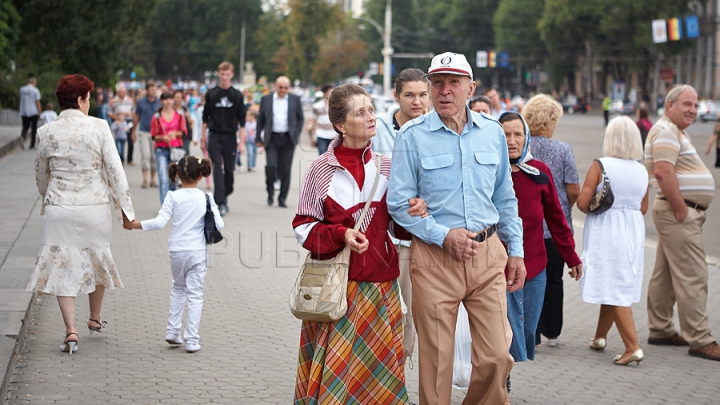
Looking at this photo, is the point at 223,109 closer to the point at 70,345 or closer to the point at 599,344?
the point at 70,345

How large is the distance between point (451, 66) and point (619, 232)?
8.92 feet

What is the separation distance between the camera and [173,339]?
263 inches

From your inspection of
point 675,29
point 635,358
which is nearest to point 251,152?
point 635,358

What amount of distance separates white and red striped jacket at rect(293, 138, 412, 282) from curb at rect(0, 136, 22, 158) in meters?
19.9

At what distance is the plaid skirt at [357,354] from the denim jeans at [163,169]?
33.0 ft

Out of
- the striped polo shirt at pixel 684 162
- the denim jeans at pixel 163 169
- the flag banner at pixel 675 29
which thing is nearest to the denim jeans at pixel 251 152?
the denim jeans at pixel 163 169

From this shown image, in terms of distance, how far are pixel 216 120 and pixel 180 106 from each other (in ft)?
12.9

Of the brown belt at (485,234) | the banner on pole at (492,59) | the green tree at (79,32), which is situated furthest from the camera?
the banner on pole at (492,59)

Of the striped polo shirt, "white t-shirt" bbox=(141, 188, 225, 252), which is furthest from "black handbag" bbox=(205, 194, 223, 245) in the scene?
the striped polo shirt

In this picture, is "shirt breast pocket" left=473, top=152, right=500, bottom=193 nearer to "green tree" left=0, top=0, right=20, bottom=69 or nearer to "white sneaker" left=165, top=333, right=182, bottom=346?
"white sneaker" left=165, top=333, right=182, bottom=346

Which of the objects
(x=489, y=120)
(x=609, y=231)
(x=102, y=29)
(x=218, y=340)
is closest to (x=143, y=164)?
(x=218, y=340)

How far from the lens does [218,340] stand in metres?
7.01

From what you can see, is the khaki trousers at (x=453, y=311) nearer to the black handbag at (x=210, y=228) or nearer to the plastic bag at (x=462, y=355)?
the plastic bag at (x=462, y=355)

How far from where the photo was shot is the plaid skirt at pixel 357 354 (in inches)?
171
